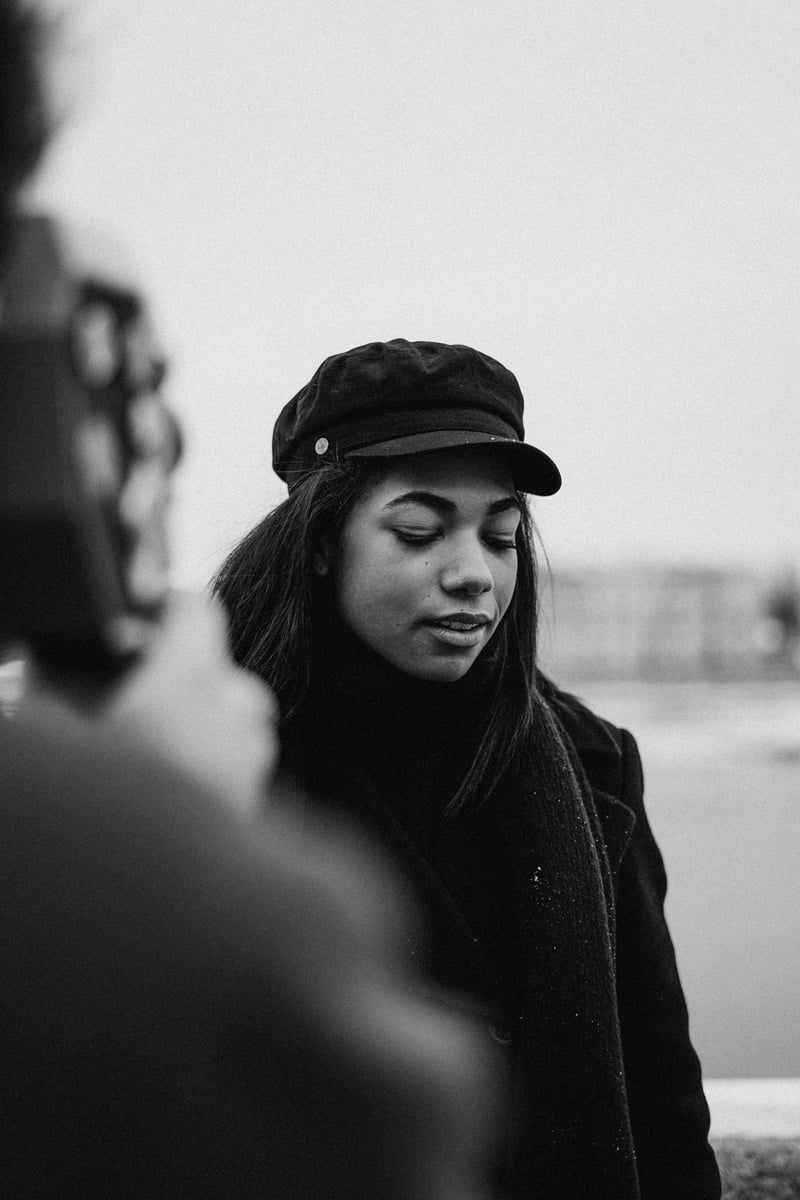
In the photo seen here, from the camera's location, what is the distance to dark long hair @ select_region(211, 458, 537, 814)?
1651 mm

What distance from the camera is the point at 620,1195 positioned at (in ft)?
4.96

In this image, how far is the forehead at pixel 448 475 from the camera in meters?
1.57

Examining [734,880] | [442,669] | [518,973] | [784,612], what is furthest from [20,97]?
[784,612]

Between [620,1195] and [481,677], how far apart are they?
0.84 meters

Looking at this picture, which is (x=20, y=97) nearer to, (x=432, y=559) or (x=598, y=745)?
(x=432, y=559)

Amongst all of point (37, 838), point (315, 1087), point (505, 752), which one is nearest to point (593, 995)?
point (505, 752)

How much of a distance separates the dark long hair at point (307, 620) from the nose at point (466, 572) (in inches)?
7.6

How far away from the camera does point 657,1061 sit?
5.48 feet

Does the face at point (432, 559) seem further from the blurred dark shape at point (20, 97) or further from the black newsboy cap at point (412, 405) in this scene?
the blurred dark shape at point (20, 97)

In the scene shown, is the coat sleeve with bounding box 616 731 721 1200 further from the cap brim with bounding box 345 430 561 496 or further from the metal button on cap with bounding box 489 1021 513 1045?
the cap brim with bounding box 345 430 561 496

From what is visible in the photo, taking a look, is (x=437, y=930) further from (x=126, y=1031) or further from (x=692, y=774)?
(x=692, y=774)

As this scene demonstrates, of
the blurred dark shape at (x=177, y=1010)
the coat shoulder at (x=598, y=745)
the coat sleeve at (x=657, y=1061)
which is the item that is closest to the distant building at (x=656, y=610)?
the coat shoulder at (x=598, y=745)

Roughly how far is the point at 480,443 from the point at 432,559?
7.9 inches

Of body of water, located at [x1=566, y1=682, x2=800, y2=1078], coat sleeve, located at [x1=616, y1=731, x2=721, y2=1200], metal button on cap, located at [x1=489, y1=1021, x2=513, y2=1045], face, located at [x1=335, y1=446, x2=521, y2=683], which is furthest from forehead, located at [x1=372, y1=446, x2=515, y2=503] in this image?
body of water, located at [x1=566, y1=682, x2=800, y2=1078]
